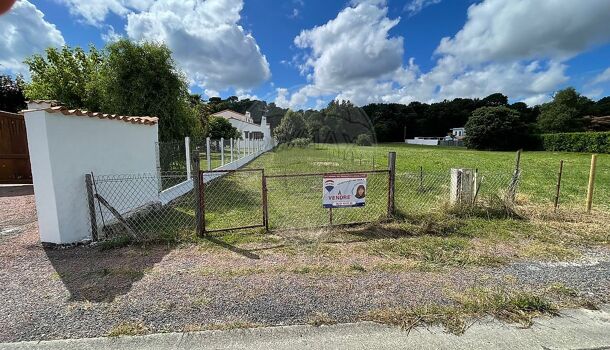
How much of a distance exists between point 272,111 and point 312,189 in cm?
1534

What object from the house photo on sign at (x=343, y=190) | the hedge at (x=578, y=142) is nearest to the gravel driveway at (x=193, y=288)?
the house photo on sign at (x=343, y=190)

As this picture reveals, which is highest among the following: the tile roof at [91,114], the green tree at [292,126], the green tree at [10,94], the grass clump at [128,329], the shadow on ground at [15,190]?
the green tree at [10,94]

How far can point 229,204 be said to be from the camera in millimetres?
7215

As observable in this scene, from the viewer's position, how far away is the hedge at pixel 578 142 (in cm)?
2956

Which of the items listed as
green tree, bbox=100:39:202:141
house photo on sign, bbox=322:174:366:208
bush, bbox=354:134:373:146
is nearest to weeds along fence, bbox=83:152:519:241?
house photo on sign, bbox=322:174:366:208

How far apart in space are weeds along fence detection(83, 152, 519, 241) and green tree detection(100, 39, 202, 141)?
340 cm

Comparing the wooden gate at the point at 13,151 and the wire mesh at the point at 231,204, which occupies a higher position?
the wooden gate at the point at 13,151

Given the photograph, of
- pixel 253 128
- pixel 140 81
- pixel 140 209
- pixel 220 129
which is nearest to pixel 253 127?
pixel 253 128

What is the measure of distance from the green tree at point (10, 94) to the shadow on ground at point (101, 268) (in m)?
26.2

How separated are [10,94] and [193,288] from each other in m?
29.6

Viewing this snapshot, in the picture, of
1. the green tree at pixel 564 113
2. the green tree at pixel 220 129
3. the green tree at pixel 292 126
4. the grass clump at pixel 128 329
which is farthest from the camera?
the green tree at pixel 564 113

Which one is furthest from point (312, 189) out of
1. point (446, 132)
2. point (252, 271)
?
point (446, 132)

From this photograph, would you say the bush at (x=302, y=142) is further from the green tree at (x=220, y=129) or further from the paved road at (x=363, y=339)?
the green tree at (x=220, y=129)

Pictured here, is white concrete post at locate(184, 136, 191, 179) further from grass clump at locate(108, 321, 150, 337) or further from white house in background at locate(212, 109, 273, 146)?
white house in background at locate(212, 109, 273, 146)
